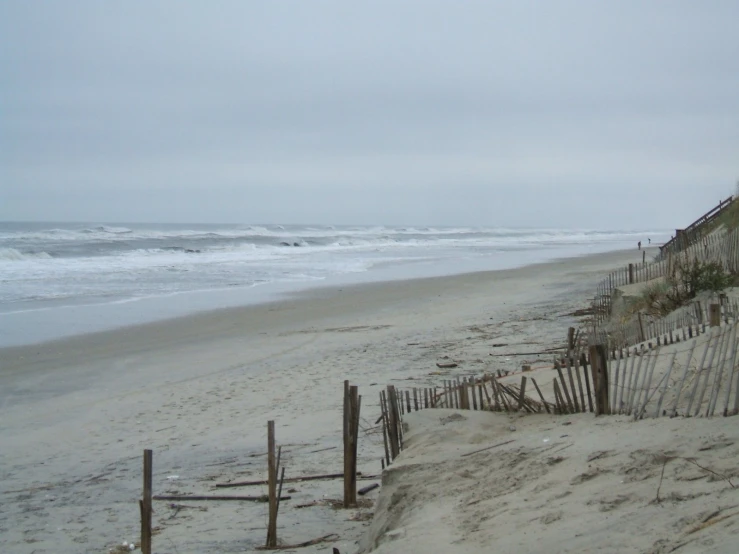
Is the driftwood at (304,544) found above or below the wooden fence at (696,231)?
below

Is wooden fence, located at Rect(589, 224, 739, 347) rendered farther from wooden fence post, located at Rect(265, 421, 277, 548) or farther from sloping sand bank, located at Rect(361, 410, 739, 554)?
wooden fence post, located at Rect(265, 421, 277, 548)

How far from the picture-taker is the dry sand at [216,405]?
6.11 meters

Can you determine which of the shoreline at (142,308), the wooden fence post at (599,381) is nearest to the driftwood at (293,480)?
the wooden fence post at (599,381)

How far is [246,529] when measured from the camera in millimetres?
5902

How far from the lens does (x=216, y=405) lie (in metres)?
10.2

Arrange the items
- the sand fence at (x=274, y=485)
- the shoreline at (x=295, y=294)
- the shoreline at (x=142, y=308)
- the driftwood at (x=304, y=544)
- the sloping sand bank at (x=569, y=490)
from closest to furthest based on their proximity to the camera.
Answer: the sloping sand bank at (x=569, y=490) → the sand fence at (x=274, y=485) → the driftwood at (x=304, y=544) → the shoreline at (x=295, y=294) → the shoreline at (x=142, y=308)

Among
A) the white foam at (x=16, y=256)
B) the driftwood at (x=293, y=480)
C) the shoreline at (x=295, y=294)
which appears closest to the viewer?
the driftwood at (x=293, y=480)

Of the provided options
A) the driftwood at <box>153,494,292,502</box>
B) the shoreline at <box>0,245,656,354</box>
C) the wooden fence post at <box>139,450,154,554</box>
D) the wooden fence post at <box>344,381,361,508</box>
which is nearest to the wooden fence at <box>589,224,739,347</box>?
the wooden fence post at <box>344,381,361,508</box>

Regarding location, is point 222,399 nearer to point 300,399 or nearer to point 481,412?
A: point 300,399

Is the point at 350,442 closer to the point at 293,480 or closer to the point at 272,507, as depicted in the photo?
the point at 272,507

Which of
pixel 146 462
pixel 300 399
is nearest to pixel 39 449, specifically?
pixel 300 399

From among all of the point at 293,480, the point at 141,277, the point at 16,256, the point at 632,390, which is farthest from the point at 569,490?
the point at 16,256

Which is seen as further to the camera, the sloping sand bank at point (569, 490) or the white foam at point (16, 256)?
the white foam at point (16, 256)

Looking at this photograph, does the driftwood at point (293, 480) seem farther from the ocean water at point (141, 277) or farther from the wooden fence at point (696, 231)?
the wooden fence at point (696, 231)
